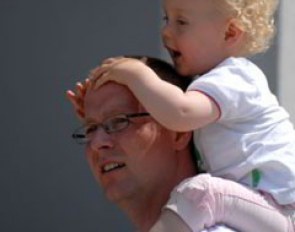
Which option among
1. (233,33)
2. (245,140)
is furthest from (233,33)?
(245,140)

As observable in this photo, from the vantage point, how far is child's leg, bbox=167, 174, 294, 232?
8.73ft

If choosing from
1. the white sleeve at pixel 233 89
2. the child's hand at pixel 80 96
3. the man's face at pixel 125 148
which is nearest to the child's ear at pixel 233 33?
the white sleeve at pixel 233 89

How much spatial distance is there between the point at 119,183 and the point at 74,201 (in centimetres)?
214

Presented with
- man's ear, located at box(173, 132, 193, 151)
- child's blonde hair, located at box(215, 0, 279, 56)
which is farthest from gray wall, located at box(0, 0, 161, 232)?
man's ear, located at box(173, 132, 193, 151)

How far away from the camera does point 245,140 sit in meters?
2.75

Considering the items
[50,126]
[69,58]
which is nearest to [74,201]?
[50,126]

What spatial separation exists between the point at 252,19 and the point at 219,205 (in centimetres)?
59

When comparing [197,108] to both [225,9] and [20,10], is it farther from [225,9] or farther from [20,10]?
[20,10]

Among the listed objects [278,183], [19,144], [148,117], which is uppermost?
[148,117]

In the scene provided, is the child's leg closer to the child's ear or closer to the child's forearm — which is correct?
the child's forearm

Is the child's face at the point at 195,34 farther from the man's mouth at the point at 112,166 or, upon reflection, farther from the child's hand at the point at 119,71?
the man's mouth at the point at 112,166

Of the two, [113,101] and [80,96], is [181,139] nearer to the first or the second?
[113,101]

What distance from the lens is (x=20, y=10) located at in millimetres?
4805

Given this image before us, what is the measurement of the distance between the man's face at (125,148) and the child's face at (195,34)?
23 centimetres
